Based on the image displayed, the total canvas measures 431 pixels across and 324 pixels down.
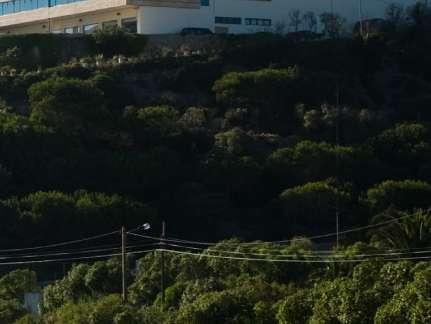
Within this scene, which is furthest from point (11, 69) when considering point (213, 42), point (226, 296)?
point (226, 296)

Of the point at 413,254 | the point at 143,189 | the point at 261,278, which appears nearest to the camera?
the point at 261,278

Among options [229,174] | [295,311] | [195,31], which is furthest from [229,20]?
[295,311]

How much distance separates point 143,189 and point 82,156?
372 centimetres

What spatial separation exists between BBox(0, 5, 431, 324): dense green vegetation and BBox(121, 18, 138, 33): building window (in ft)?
11.0

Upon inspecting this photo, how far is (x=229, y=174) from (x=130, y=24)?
23108 mm

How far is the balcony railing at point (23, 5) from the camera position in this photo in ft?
265

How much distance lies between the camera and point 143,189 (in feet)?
186

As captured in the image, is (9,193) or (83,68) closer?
(9,193)

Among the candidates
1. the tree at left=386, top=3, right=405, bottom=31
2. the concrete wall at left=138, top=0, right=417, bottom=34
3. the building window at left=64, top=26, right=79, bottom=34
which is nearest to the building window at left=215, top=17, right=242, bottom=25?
the concrete wall at left=138, top=0, right=417, bottom=34

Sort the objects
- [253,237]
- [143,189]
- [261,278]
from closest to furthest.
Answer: [261,278]
[253,237]
[143,189]

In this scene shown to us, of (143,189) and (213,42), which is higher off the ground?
(213,42)

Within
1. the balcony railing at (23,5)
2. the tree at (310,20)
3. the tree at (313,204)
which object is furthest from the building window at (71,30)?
the tree at (313,204)

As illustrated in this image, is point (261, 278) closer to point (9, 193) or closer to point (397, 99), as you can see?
point (9, 193)

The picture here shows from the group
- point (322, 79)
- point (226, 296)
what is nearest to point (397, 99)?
point (322, 79)
